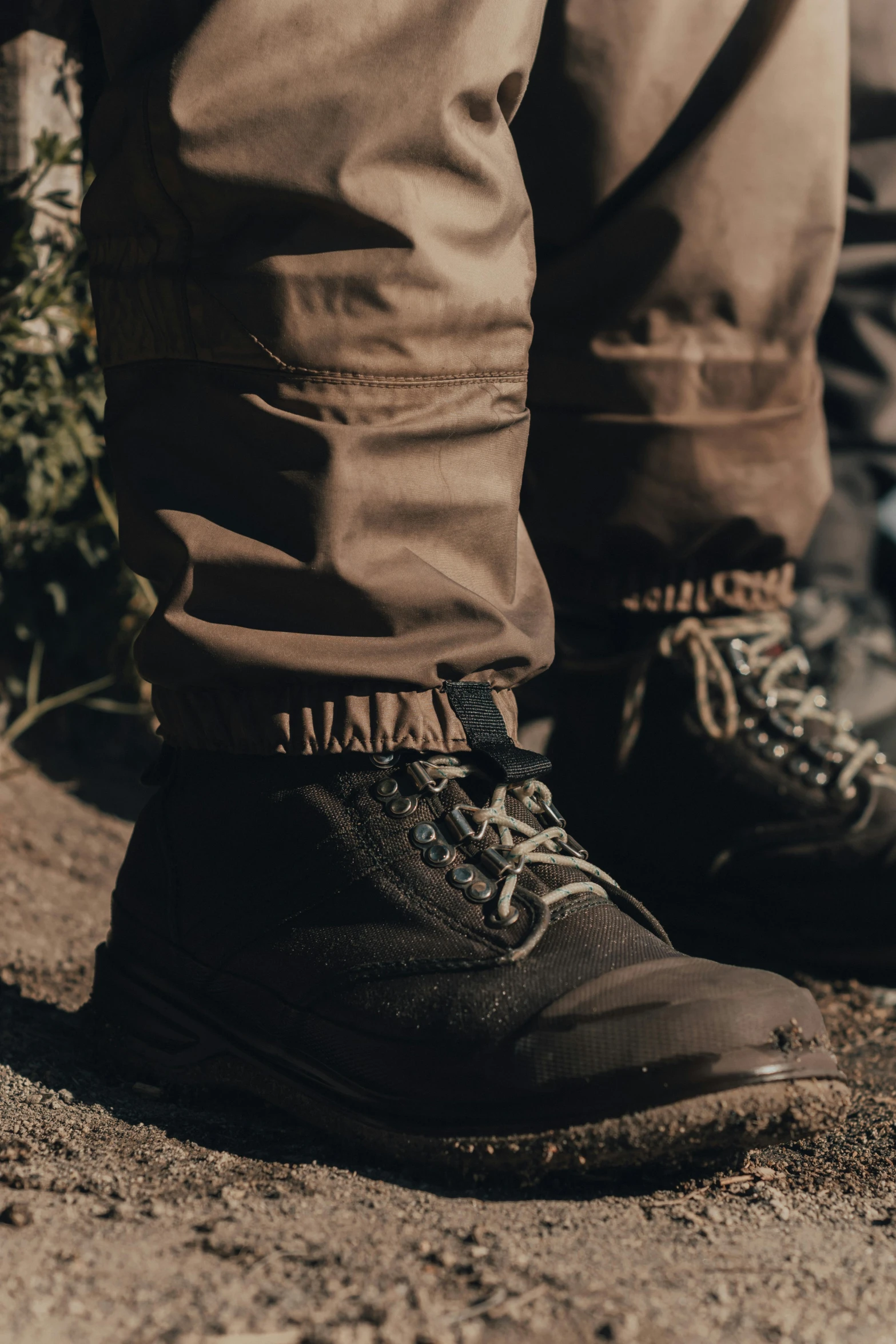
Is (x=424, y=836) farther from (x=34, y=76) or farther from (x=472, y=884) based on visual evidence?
(x=34, y=76)

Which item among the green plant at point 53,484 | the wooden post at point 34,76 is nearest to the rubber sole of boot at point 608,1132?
the green plant at point 53,484

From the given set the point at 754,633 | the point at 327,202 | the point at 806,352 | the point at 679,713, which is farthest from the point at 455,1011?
the point at 806,352

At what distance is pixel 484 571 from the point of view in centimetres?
116

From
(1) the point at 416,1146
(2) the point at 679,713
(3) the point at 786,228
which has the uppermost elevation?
(3) the point at 786,228

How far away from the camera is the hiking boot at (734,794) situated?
1.62 metres

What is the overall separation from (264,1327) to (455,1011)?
30cm

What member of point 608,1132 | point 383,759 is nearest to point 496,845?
point 383,759

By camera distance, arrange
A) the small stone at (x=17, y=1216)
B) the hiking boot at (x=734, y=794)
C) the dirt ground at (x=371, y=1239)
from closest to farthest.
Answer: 1. the dirt ground at (x=371, y=1239)
2. the small stone at (x=17, y=1216)
3. the hiking boot at (x=734, y=794)

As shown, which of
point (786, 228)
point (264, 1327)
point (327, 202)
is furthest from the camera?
point (786, 228)

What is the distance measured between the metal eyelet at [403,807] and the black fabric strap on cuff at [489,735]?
8cm

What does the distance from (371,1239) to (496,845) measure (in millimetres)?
350

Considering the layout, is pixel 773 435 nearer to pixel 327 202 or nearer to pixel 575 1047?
pixel 327 202

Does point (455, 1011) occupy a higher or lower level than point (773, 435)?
lower

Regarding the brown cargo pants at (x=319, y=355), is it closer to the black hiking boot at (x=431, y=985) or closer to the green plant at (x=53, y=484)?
the black hiking boot at (x=431, y=985)
